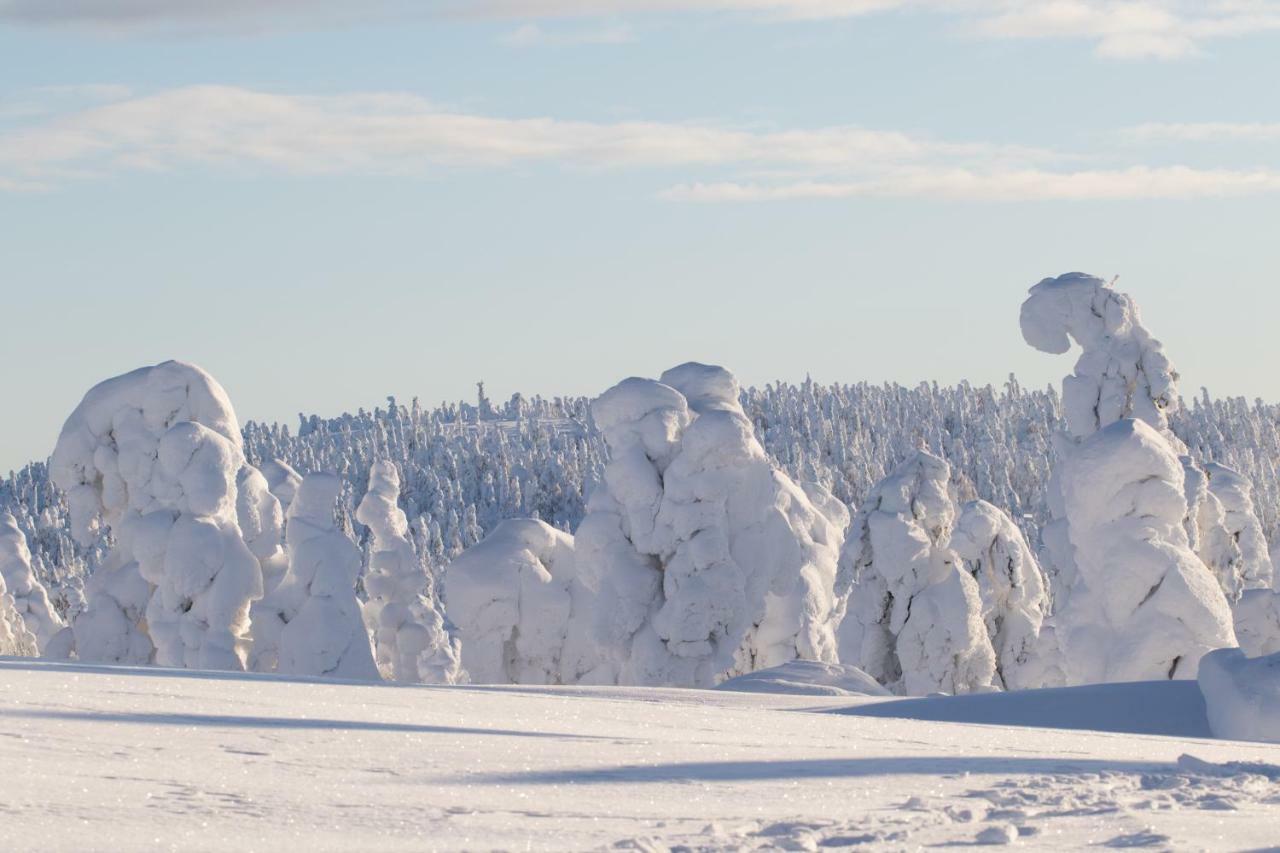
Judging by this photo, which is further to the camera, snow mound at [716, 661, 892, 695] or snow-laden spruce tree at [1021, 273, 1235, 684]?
snow-laden spruce tree at [1021, 273, 1235, 684]

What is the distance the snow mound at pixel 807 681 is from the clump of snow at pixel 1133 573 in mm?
4175

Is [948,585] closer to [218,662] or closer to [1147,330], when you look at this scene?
[1147,330]

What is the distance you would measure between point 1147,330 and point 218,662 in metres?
16.7

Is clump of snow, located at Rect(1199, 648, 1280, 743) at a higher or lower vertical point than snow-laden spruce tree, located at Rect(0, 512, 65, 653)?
higher

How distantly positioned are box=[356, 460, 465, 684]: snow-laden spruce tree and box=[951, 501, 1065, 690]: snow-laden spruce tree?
1048 centimetres

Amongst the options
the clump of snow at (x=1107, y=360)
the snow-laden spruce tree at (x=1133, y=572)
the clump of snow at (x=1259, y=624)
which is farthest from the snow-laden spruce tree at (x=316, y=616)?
the clump of snow at (x=1259, y=624)

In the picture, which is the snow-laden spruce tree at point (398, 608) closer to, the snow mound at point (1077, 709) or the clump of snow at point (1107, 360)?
the clump of snow at point (1107, 360)

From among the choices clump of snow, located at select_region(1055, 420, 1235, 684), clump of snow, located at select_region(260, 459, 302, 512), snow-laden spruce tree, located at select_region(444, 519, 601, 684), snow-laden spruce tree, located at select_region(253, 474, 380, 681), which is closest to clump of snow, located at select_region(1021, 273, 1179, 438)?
clump of snow, located at select_region(1055, 420, 1235, 684)

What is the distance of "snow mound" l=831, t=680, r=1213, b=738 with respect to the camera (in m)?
14.5

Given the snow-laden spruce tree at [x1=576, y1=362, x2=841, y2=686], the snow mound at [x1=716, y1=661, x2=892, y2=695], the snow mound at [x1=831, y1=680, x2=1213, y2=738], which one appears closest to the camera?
the snow mound at [x1=831, y1=680, x2=1213, y2=738]

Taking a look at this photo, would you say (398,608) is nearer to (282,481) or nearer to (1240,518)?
(282,481)

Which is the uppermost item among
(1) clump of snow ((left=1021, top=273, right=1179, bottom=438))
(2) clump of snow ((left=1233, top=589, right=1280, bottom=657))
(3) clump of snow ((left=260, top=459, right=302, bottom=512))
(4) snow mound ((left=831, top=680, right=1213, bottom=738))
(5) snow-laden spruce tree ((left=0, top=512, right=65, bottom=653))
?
(1) clump of snow ((left=1021, top=273, right=1179, bottom=438))

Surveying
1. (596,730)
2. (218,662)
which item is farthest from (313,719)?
(218,662)

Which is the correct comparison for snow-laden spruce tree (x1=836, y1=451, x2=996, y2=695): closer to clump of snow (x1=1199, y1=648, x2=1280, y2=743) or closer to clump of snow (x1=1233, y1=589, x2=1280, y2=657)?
clump of snow (x1=1233, y1=589, x2=1280, y2=657)
